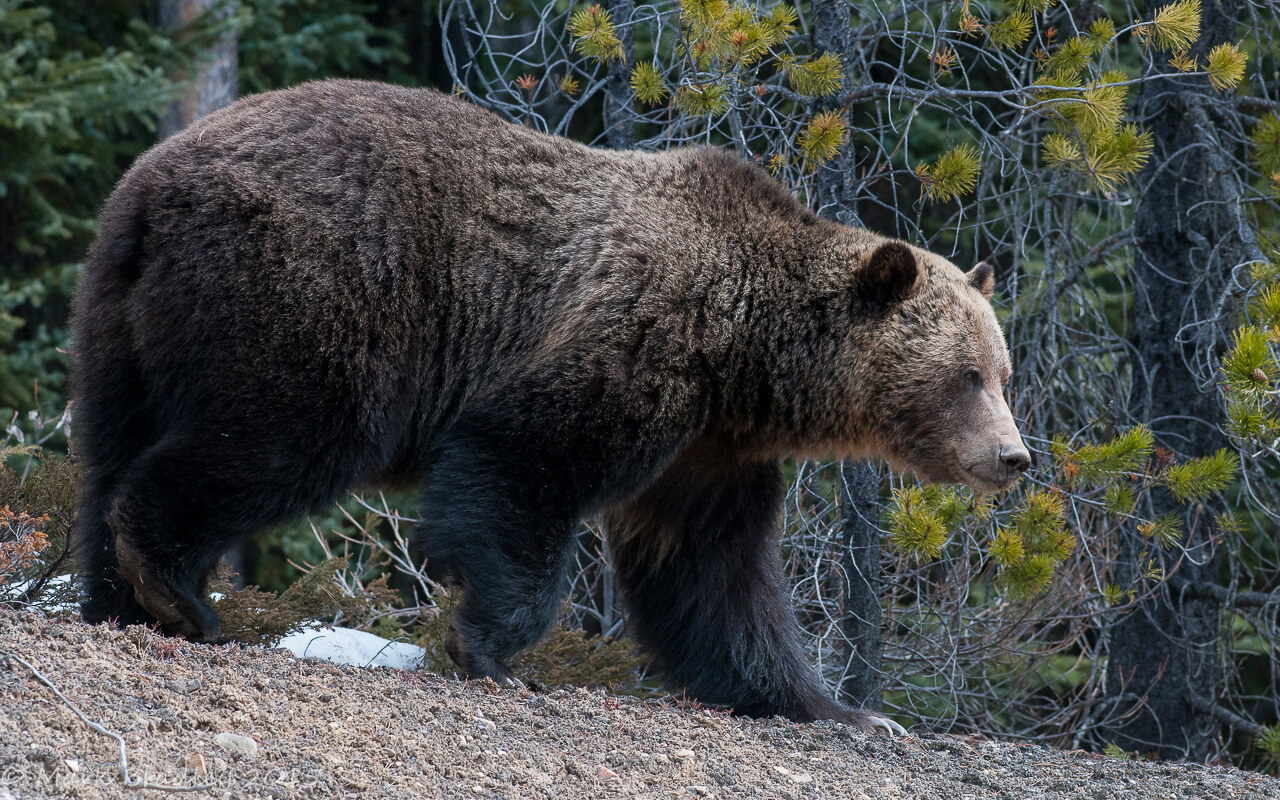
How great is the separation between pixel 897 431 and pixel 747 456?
2.10ft

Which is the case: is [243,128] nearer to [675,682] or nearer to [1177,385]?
[675,682]

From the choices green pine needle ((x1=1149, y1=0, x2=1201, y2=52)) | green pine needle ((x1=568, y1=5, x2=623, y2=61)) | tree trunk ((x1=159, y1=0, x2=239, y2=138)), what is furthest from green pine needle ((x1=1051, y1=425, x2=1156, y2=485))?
tree trunk ((x1=159, y1=0, x2=239, y2=138))

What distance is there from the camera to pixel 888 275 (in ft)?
16.4

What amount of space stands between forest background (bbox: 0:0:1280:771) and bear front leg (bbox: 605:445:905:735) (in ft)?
1.79

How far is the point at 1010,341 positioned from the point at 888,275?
2006 millimetres

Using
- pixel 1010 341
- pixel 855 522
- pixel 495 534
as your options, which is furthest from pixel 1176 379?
pixel 495 534

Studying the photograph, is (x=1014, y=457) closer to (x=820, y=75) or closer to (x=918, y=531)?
(x=918, y=531)

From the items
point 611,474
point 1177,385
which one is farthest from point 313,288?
point 1177,385

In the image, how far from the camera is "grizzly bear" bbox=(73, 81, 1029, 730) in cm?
448

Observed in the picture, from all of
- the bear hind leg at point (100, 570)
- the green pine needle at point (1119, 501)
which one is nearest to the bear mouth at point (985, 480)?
the green pine needle at point (1119, 501)

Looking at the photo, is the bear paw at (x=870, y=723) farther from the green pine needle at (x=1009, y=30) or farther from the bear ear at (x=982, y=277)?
the green pine needle at (x=1009, y=30)

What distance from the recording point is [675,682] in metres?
5.57

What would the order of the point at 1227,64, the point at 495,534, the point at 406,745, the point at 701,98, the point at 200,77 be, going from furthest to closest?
1. the point at 200,77
2. the point at 701,98
3. the point at 1227,64
4. the point at 495,534
5. the point at 406,745

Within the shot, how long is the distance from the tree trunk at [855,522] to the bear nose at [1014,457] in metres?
1.39
